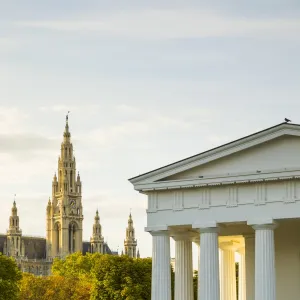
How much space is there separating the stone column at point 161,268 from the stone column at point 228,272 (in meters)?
6.43

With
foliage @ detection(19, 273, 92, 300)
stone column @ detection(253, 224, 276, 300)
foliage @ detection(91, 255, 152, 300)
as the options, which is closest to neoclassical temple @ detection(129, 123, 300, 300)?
stone column @ detection(253, 224, 276, 300)

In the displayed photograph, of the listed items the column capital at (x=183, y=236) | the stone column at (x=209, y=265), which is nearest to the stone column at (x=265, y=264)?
the stone column at (x=209, y=265)

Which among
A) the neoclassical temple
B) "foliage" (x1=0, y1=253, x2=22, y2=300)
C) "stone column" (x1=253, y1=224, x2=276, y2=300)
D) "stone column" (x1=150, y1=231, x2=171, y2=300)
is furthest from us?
"foliage" (x1=0, y1=253, x2=22, y2=300)

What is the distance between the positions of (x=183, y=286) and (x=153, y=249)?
2.71m

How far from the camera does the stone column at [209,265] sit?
141 feet

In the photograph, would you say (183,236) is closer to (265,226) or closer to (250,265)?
(250,265)

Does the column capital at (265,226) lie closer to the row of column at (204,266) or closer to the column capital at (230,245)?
the row of column at (204,266)

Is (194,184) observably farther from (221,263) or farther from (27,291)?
(27,291)

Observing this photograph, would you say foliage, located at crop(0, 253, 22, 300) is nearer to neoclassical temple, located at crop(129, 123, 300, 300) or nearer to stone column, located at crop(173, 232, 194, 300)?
stone column, located at crop(173, 232, 194, 300)

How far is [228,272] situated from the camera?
50719 millimetres

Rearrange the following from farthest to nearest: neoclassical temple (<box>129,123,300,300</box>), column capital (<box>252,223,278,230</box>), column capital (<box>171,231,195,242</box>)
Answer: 1. column capital (<box>171,231,195,242</box>)
2. column capital (<box>252,223,278,230</box>)
3. neoclassical temple (<box>129,123,300,300</box>)

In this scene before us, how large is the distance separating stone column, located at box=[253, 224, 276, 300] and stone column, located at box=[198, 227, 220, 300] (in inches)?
77.0

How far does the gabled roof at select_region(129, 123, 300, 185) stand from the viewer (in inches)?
1663

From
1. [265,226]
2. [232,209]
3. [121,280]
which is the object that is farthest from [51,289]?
[265,226]
